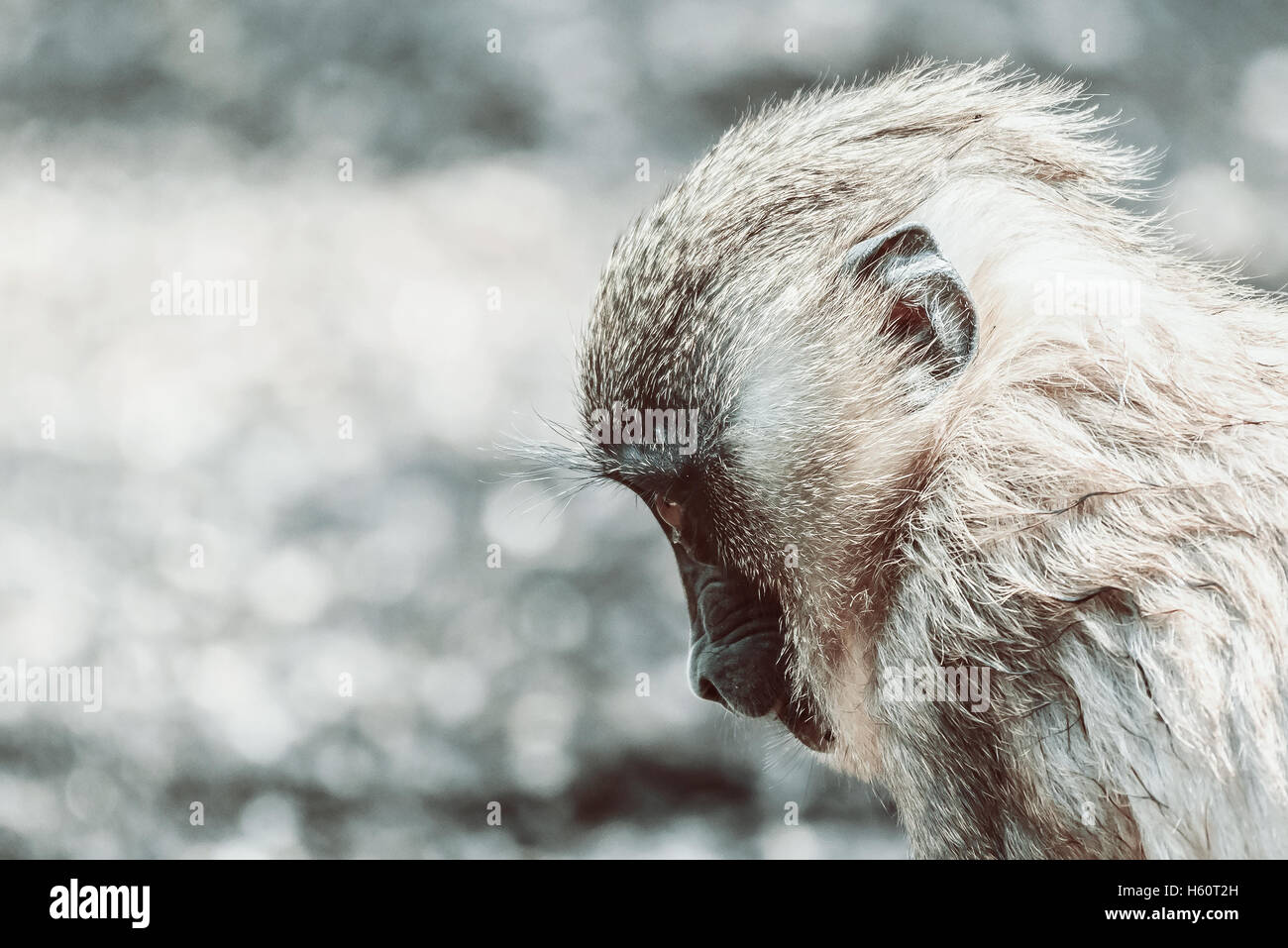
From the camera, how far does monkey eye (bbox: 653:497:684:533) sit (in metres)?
1.93

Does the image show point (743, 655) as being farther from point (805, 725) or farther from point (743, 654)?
point (805, 725)

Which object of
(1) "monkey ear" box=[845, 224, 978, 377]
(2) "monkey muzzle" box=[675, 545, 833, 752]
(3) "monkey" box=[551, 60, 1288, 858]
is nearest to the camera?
(3) "monkey" box=[551, 60, 1288, 858]

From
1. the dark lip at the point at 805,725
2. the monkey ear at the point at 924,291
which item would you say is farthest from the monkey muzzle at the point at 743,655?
the monkey ear at the point at 924,291

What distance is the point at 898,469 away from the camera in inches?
66.6

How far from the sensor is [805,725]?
1904 mm

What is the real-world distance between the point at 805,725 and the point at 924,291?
0.76 m

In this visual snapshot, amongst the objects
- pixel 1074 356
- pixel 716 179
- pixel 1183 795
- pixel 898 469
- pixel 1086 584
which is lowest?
pixel 1183 795

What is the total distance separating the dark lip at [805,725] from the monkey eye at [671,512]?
1.19 ft

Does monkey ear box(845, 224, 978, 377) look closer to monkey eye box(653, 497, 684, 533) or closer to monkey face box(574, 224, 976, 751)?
monkey face box(574, 224, 976, 751)

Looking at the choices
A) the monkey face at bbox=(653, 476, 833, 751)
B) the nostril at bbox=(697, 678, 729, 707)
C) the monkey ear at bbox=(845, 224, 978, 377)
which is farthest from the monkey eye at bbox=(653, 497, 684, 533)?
the monkey ear at bbox=(845, 224, 978, 377)

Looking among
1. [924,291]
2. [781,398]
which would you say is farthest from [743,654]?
[924,291]
